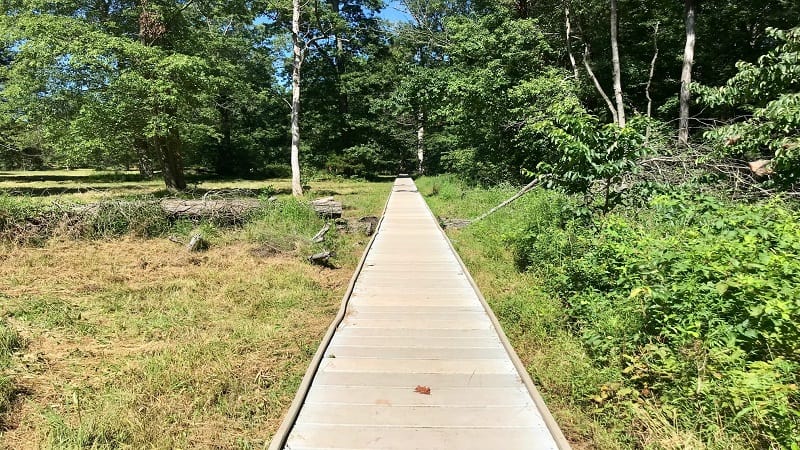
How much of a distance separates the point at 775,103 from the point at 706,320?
4.10 metres

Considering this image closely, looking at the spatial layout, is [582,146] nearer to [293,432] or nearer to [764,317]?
[764,317]

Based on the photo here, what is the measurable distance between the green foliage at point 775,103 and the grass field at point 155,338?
642 cm

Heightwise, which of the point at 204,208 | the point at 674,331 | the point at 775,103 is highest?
the point at 775,103

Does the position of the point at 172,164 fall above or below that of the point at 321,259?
above

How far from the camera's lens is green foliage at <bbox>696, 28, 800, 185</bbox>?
5.47 m

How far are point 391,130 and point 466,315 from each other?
3008 centimetres

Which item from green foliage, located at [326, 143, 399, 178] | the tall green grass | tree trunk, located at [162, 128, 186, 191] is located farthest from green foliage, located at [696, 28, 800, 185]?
green foliage, located at [326, 143, 399, 178]

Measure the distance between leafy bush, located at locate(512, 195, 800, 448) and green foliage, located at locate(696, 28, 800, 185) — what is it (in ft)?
5.90

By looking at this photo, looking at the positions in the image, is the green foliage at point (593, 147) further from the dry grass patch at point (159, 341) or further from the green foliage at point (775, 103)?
the dry grass patch at point (159, 341)

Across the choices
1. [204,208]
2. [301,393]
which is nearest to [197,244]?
[204,208]

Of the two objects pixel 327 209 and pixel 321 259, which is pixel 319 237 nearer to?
pixel 321 259

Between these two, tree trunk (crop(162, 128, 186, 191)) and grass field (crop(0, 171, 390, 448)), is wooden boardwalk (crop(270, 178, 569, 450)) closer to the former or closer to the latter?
grass field (crop(0, 171, 390, 448))

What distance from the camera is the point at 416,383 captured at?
353 centimetres

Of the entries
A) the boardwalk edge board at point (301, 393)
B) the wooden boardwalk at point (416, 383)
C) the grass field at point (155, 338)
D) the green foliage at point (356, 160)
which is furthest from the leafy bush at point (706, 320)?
the green foliage at point (356, 160)
